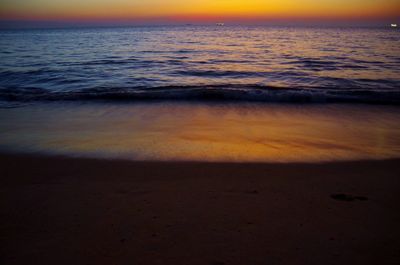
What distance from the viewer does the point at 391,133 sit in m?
6.59

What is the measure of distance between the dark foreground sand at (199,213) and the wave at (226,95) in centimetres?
602

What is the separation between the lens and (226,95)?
10.8m

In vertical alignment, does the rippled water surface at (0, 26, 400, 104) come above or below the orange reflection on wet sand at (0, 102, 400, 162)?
above

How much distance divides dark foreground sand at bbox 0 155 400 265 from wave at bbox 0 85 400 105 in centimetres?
602

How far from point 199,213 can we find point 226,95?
26.0ft

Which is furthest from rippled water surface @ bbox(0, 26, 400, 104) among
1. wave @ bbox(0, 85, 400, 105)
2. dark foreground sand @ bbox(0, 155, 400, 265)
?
dark foreground sand @ bbox(0, 155, 400, 265)

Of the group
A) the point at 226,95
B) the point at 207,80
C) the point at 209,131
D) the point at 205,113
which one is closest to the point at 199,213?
the point at 209,131

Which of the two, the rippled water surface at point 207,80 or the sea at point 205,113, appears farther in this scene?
the rippled water surface at point 207,80

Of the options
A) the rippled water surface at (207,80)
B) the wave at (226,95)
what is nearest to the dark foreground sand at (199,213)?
the wave at (226,95)

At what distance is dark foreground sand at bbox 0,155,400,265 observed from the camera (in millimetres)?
2572

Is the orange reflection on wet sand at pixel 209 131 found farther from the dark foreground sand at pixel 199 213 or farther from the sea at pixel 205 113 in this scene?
the dark foreground sand at pixel 199 213

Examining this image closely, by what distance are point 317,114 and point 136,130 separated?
508 centimetres

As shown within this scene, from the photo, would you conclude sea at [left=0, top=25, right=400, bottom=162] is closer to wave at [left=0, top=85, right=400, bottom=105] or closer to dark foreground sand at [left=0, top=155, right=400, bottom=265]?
wave at [left=0, top=85, right=400, bottom=105]

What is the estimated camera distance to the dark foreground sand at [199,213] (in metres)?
2.57
